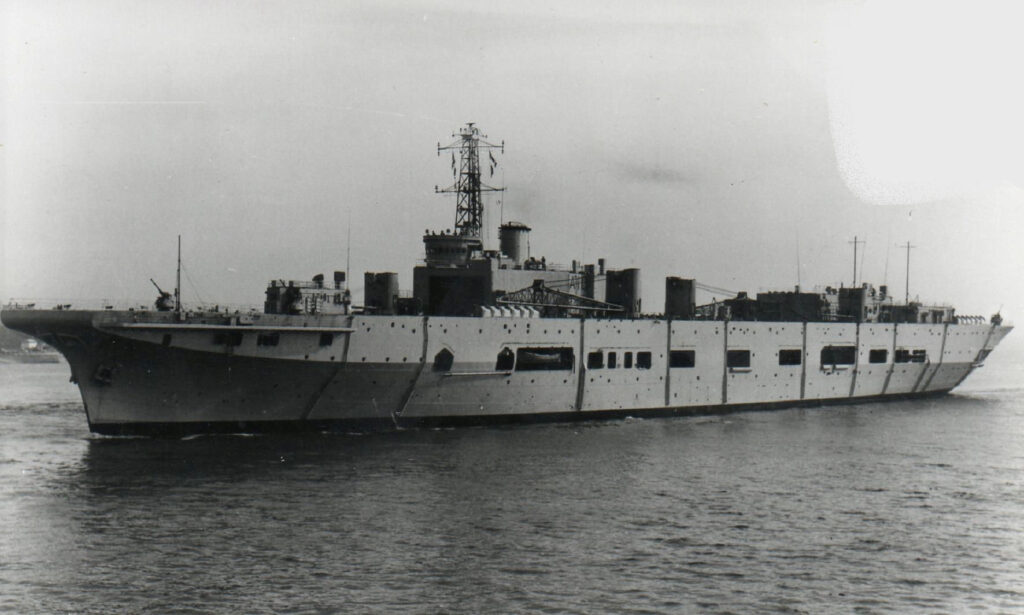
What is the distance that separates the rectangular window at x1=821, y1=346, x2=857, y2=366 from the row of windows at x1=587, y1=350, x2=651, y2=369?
32.1 feet

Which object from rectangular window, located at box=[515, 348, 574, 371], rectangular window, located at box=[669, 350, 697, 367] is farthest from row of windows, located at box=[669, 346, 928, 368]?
rectangular window, located at box=[515, 348, 574, 371]

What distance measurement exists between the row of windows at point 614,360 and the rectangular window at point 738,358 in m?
4.00

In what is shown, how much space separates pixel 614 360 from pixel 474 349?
567cm

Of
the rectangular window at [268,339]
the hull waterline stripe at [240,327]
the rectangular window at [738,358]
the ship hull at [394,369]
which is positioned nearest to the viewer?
the hull waterline stripe at [240,327]

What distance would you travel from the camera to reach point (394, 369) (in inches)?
955

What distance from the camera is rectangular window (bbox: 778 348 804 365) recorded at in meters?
34.6

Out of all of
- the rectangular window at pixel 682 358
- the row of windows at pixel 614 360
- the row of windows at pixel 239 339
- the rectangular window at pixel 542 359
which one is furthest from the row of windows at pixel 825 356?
the row of windows at pixel 239 339

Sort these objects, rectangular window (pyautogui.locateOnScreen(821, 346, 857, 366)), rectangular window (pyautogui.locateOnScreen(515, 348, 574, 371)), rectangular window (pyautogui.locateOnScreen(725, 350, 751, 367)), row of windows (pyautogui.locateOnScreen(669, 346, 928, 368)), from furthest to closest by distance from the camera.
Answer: rectangular window (pyautogui.locateOnScreen(821, 346, 857, 366)) < rectangular window (pyautogui.locateOnScreen(725, 350, 751, 367)) < row of windows (pyautogui.locateOnScreen(669, 346, 928, 368)) < rectangular window (pyautogui.locateOnScreen(515, 348, 574, 371))

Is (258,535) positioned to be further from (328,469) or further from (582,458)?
(582,458)

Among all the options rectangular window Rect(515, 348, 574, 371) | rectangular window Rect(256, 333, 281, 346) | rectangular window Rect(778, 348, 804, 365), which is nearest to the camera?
rectangular window Rect(256, 333, 281, 346)

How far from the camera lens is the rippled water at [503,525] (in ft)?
38.7

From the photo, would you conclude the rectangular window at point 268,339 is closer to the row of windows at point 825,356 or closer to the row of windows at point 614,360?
the row of windows at point 614,360

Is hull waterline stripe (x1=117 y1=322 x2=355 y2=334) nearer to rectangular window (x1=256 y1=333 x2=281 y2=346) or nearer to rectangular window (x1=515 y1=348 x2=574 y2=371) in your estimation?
rectangular window (x1=256 y1=333 x2=281 y2=346)

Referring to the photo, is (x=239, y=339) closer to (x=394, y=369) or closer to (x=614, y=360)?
(x=394, y=369)
